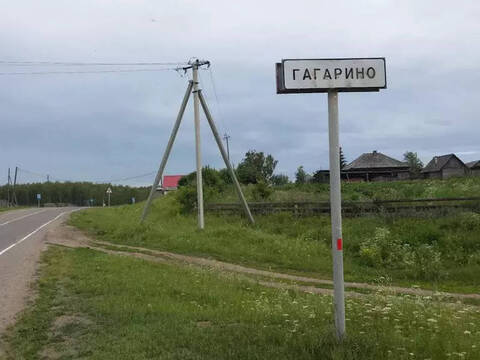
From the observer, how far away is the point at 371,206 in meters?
21.2

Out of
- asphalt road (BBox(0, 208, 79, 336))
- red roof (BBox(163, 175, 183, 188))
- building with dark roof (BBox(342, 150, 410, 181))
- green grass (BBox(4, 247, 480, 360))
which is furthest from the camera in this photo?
red roof (BBox(163, 175, 183, 188))

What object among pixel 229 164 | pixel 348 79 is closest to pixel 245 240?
pixel 229 164

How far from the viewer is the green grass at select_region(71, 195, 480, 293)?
46.5 ft

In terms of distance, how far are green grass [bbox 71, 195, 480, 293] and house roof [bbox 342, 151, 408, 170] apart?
59.8m

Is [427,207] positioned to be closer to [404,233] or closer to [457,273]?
[404,233]

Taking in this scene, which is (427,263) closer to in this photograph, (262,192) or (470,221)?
(470,221)

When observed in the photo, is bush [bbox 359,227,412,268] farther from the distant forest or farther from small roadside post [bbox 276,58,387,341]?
the distant forest

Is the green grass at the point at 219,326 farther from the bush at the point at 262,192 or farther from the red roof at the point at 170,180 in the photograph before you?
the red roof at the point at 170,180

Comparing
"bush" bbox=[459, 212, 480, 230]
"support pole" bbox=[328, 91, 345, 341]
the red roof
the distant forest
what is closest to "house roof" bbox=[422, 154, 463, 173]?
the red roof

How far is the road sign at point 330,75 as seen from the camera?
501 centimetres

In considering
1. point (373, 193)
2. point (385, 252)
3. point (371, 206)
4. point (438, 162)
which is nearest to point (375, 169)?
point (438, 162)

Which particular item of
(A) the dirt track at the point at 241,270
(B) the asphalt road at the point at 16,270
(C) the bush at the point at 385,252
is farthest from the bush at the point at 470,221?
(B) the asphalt road at the point at 16,270

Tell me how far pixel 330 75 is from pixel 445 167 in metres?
Result: 82.9

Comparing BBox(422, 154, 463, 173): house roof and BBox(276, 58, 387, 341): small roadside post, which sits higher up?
BBox(422, 154, 463, 173): house roof
